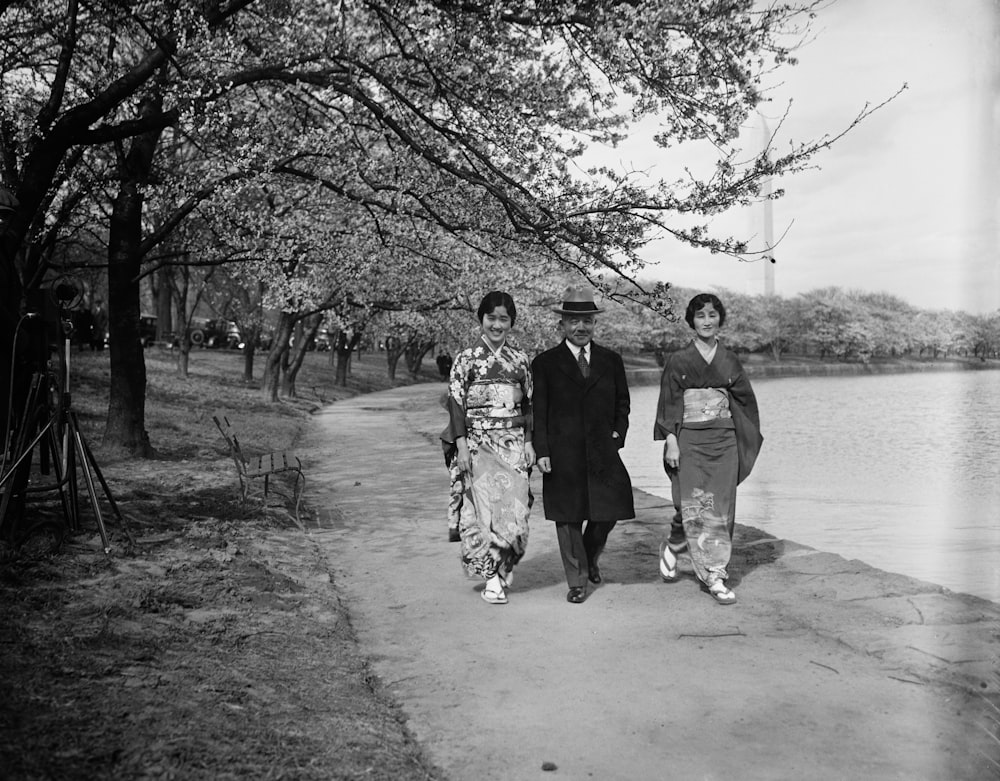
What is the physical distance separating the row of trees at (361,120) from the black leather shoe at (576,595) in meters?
3.01

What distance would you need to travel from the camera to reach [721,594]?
5840mm

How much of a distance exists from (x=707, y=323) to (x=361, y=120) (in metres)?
7.98

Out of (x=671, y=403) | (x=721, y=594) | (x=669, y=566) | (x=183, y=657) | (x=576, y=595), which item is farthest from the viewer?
(x=669, y=566)

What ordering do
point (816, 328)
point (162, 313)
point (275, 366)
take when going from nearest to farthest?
point (275, 366) < point (162, 313) < point (816, 328)

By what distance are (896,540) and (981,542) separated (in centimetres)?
100

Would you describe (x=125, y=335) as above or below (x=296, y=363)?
above

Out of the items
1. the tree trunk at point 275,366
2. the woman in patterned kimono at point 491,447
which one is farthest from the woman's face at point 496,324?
the tree trunk at point 275,366

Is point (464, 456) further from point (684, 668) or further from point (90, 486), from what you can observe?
point (90, 486)

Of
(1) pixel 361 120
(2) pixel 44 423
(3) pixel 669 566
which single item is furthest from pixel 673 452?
(1) pixel 361 120

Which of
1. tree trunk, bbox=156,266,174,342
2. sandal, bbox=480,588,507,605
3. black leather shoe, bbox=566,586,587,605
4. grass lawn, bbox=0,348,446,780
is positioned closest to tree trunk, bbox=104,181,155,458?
grass lawn, bbox=0,348,446,780

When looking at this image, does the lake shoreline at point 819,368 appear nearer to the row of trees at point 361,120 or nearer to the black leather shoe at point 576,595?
the row of trees at point 361,120

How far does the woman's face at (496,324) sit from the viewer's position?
6117mm

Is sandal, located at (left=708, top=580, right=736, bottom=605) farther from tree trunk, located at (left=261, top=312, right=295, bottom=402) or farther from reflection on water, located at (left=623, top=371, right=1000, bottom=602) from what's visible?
tree trunk, located at (left=261, top=312, right=295, bottom=402)

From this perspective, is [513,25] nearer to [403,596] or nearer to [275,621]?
[403,596]
